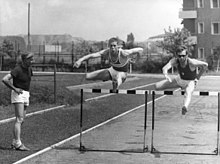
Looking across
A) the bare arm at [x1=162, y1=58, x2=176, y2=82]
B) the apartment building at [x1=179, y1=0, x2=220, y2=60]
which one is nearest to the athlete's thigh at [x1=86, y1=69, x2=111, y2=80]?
the bare arm at [x1=162, y1=58, x2=176, y2=82]

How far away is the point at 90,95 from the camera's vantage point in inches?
1015

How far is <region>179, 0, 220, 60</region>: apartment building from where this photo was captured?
65.4 metres

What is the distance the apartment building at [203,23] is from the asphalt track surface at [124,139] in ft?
153

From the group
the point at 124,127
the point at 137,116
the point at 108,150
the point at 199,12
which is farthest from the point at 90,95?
the point at 199,12

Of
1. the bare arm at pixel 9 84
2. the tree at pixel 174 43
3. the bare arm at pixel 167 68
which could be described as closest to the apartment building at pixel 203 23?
the tree at pixel 174 43

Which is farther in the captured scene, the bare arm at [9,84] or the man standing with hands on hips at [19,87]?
the man standing with hands on hips at [19,87]

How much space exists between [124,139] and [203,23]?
187ft

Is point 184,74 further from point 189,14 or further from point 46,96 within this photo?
point 189,14

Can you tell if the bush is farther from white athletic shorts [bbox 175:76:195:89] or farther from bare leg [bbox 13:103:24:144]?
white athletic shorts [bbox 175:76:195:89]

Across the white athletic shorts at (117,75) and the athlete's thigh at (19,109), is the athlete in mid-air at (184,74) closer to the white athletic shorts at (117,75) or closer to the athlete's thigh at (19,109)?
the white athletic shorts at (117,75)

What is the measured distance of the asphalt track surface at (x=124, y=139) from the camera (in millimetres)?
10336

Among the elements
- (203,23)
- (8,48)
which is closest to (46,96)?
(203,23)

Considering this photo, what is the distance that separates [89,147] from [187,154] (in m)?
2.36

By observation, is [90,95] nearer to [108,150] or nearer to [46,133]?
[46,133]
